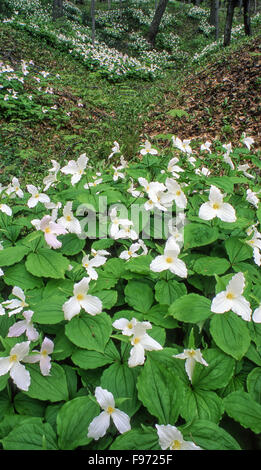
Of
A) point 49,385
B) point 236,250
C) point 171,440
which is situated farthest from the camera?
point 236,250

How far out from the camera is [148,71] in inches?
530

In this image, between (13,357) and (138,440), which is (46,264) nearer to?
(13,357)

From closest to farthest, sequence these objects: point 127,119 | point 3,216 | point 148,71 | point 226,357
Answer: point 226,357
point 3,216
point 127,119
point 148,71

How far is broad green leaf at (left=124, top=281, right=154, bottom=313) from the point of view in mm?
1440

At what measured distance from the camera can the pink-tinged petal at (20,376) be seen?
Answer: 1043 mm

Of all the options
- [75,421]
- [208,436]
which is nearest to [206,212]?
[208,436]

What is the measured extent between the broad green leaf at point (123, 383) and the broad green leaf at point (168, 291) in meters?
0.37

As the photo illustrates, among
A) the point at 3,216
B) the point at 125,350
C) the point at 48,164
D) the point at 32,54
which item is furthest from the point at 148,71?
the point at 125,350

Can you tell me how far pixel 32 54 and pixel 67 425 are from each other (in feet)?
43.8

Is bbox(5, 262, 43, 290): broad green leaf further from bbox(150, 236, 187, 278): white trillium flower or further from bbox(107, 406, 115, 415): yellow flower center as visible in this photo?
bbox(107, 406, 115, 415): yellow flower center

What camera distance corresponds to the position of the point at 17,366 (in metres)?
1.07

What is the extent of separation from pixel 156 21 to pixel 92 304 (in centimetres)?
1993
